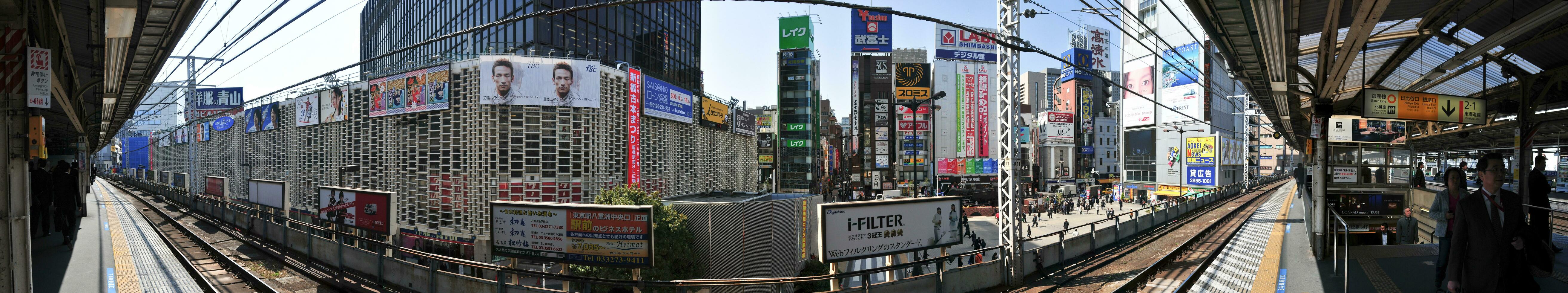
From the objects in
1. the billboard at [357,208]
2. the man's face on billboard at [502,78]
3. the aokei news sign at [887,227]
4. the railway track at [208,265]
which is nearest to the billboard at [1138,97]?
the man's face on billboard at [502,78]

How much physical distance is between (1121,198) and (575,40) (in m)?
46.3

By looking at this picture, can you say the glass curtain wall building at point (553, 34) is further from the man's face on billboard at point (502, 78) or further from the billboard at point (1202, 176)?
the billboard at point (1202, 176)

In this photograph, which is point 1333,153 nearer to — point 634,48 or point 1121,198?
point 634,48

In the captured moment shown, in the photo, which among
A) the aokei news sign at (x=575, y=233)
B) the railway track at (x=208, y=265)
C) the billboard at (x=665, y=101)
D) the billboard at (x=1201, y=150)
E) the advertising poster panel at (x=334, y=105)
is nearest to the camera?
the aokei news sign at (x=575, y=233)

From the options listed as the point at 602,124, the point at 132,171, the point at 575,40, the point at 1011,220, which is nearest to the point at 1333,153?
the point at 1011,220

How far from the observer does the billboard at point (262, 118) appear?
37.1 m

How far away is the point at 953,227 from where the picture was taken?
409 inches

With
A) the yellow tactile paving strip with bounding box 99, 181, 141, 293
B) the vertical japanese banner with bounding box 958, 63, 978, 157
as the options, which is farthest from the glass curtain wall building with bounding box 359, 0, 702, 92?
the vertical japanese banner with bounding box 958, 63, 978, 157

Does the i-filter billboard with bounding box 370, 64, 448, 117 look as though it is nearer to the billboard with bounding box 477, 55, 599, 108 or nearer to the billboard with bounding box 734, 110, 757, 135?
the billboard with bounding box 477, 55, 599, 108

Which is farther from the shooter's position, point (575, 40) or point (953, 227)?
point (575, 40)

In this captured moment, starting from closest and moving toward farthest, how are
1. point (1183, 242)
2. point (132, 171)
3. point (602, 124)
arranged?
point (1183, 242), point (602, 124), point (132, 171)

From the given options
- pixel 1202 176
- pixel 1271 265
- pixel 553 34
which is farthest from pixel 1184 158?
pixel 553 34

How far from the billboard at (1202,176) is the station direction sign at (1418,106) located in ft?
167

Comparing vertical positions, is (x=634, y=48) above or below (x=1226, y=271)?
above
